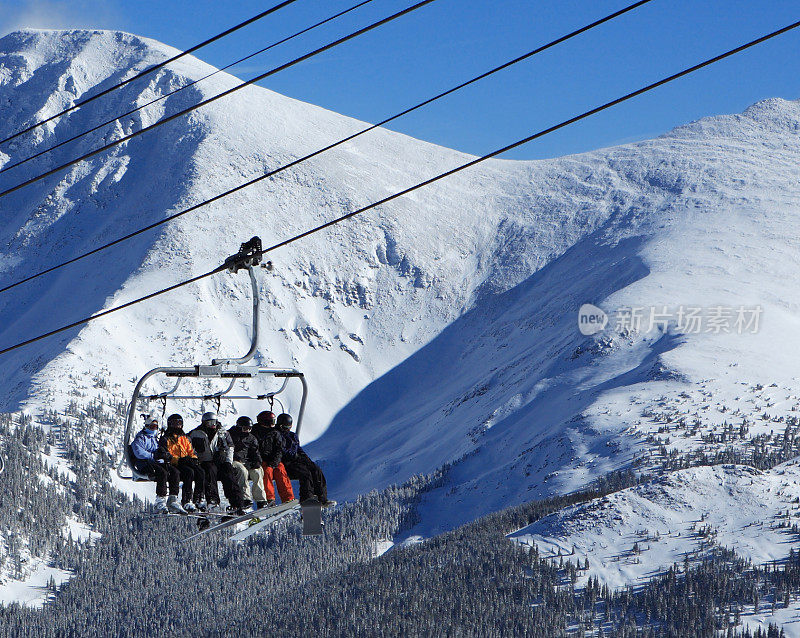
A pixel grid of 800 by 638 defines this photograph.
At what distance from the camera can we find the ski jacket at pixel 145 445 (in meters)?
29.9

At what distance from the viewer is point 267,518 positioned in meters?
27.7

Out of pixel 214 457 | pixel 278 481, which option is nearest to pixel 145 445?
pixel 214 457

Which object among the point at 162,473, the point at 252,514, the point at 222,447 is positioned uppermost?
the point at 222,447

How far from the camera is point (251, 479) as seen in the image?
2944 centimetres

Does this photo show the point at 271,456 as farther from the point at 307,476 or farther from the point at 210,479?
the point at 210,479

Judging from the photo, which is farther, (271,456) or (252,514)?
(271,456)

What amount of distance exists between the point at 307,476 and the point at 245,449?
69.2 inches

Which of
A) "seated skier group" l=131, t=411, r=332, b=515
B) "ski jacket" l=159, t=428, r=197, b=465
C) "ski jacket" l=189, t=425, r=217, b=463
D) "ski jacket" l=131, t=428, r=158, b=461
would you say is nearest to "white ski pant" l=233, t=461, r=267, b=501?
"seated skier group" l=131, t=411, r=332, b=515

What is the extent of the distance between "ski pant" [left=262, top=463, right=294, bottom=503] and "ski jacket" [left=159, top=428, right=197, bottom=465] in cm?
199

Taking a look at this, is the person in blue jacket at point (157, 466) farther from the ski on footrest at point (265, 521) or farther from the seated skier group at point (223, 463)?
the ski on footrest at point (265, 521)

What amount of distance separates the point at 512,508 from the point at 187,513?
566ft

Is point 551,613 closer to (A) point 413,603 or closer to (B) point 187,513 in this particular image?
(A) point 413,603

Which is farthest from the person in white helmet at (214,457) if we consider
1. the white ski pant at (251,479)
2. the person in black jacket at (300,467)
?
the person in black jacket at (300,467)

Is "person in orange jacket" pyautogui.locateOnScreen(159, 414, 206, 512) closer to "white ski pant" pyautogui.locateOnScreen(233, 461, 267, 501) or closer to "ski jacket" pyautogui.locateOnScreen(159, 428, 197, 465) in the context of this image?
"ski jacket" pyautogui.locateOnScreen(159, 428, 197, 465)
